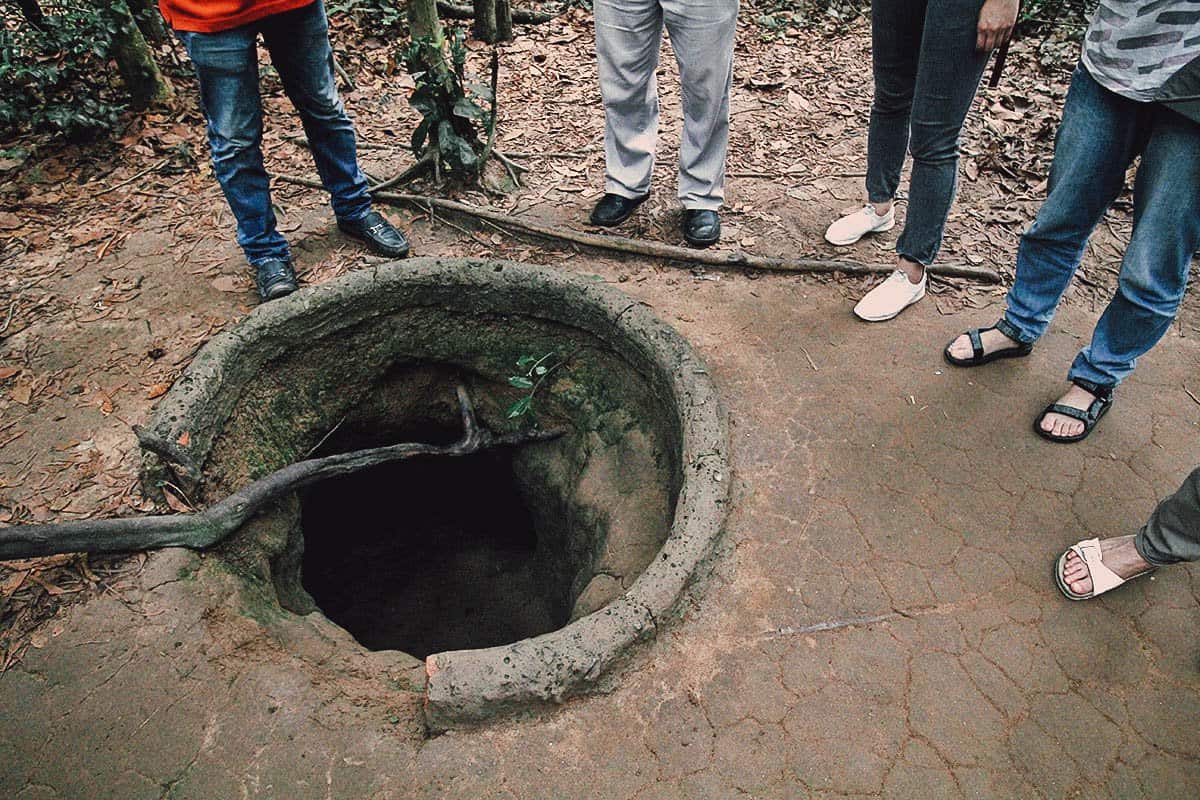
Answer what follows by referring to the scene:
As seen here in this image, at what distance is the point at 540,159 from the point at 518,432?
1868 millimetres

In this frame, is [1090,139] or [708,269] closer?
[1090,139]

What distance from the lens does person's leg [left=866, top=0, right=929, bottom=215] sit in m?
2.93

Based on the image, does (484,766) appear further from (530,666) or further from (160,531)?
(160,531)

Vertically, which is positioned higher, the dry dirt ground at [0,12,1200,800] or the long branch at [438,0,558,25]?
the long branch at [438,0,558,25]

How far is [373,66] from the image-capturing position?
5.63 m

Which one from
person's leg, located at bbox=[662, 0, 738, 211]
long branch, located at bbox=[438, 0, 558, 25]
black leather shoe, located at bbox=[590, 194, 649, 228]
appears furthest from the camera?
long branch, located at bbox=[438, 0, 558, 25]

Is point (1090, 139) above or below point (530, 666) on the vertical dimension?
above

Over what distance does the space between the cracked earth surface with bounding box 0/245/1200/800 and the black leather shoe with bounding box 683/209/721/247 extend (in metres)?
1.29

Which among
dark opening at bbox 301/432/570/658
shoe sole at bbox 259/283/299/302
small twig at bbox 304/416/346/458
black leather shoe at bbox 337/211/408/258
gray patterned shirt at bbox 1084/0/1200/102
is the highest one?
gray patterned shirt at bbox 1084/0/1200/102

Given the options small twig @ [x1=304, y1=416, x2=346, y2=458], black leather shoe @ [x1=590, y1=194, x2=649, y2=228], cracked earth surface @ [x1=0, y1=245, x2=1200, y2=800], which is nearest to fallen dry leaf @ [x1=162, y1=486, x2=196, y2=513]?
cracked earth surface @ [x1=0, y1=245, x2=1200, y2=800]

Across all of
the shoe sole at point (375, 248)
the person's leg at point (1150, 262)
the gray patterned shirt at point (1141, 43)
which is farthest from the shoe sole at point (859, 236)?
the shoe sole at point (375, 248)

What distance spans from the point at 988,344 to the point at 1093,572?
3.49 ft

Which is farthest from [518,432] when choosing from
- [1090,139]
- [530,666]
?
[1090,139]

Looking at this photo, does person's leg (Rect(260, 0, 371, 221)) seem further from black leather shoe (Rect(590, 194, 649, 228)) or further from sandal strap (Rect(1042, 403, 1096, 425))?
sandal strap (Rect(1042, 403, 1096, 425))
